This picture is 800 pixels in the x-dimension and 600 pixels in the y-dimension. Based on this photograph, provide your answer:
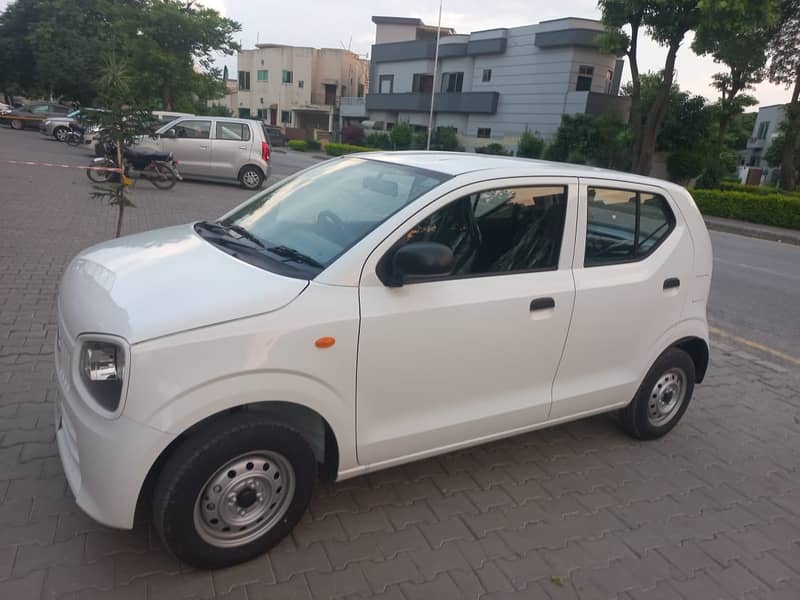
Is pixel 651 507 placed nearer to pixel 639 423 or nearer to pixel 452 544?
pixel 639 423

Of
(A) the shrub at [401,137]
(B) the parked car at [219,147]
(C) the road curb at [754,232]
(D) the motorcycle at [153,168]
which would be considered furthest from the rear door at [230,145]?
(A) the shrub at [401,137]

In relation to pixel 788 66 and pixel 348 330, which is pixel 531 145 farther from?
pixel 348 330

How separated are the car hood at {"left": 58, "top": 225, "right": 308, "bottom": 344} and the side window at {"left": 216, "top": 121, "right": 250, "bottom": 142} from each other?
14.3m

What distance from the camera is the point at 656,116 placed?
22953 millimetres

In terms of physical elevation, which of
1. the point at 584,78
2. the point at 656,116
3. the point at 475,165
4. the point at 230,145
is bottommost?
the point at 230,145

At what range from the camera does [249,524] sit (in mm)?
2621

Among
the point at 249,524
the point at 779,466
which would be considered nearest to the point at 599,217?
the point at 779,466

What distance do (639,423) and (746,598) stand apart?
1.38 meters

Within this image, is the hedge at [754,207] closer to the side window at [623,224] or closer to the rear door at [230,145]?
the rear door at [230,145]

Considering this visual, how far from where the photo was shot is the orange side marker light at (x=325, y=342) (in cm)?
250

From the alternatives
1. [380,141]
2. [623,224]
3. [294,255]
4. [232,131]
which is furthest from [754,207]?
[380,141]

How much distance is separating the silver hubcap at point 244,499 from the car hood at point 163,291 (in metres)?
0.62

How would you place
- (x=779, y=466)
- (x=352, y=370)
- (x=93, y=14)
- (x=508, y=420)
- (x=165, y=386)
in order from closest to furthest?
(x=165, y=386) → (x=352, y=370) → (x=508, y=420) → (x=779, y=466) → (x=93, y=14)

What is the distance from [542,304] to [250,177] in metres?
14.8
